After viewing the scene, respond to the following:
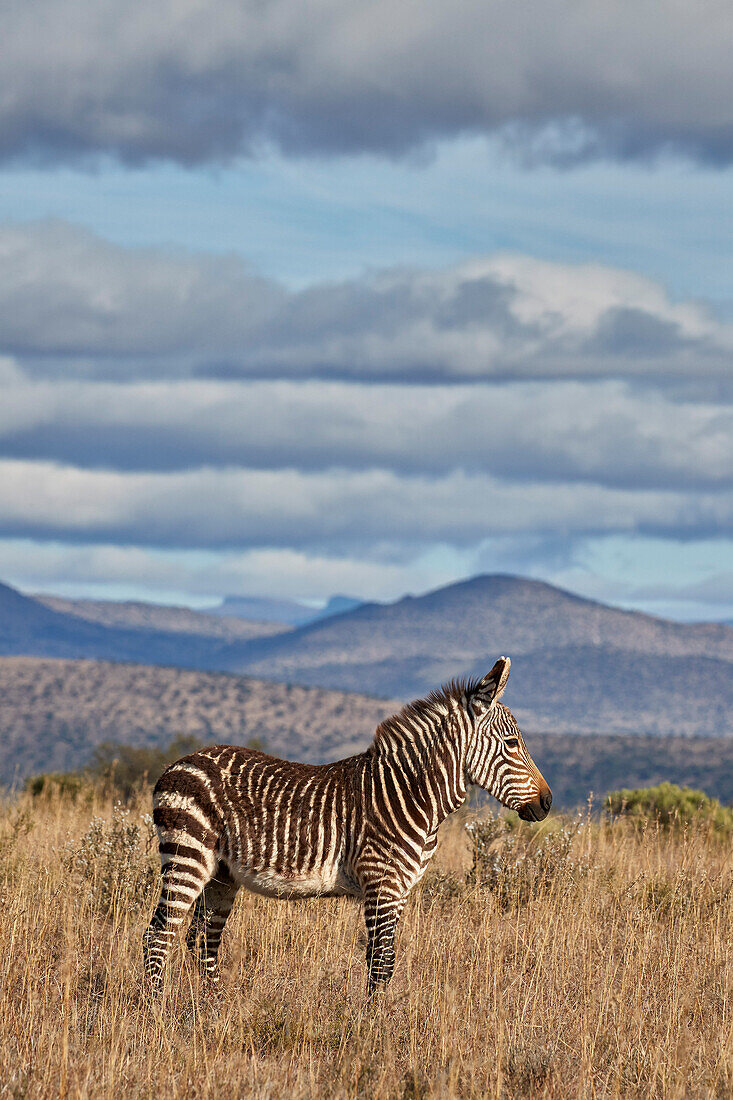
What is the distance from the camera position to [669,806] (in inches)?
894

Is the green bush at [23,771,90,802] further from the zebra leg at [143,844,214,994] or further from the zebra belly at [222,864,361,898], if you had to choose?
the zebra belly at [222,864,361,898]

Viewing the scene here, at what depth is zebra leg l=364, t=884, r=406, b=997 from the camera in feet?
31.7

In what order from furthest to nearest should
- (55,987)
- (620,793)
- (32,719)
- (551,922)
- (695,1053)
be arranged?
(32,719) → (620,793) → (551,922) → (55,987) → (695,1053)

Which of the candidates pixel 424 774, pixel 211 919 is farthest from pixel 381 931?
pixel 211 919

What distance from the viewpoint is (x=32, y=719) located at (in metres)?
194

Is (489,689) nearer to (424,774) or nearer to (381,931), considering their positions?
(424,774)

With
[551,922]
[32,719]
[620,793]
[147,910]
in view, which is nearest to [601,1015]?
[551,922]

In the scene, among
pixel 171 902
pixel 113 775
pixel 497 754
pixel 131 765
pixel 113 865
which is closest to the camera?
pixel 171 902

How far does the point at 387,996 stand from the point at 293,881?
45.9 inches

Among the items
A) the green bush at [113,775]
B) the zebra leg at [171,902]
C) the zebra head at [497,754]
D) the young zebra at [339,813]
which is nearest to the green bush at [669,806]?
the green bush at [113,775]

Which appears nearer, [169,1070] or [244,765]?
[169,1070]

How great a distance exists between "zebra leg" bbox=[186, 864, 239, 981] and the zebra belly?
542 millimetres

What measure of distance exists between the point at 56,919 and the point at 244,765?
3612 millimetres

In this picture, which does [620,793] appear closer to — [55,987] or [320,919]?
[320,919]
